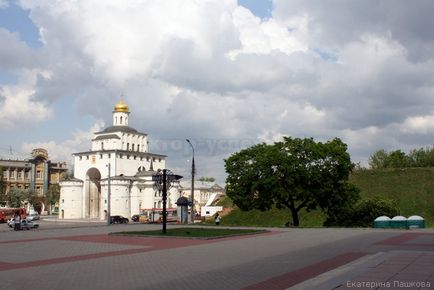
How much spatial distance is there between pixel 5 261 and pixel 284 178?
103 ft

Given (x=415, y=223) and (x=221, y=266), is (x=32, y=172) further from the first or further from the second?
(x=221, y=266)

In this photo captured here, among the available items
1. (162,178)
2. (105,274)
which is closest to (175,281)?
(105,274)

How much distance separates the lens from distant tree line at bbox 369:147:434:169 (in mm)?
95156

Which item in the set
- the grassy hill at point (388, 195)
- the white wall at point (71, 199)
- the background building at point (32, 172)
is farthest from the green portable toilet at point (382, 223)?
the background building at point (32, 172)

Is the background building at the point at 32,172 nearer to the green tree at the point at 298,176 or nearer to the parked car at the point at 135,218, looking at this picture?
the parked car at the point at 135,218

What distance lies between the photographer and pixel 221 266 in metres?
15.3

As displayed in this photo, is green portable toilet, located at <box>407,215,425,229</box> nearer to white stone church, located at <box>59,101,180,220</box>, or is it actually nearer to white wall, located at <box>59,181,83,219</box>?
white stone church, located at <box>59,101,180,220</box>

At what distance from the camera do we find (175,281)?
41.1 ft

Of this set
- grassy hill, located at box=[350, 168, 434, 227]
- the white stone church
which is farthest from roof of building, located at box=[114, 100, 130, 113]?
grassy hill, located at box=[350, 168, 434, 227]

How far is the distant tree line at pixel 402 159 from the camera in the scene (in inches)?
3746

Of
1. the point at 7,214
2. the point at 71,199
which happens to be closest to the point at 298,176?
the point at 7,214

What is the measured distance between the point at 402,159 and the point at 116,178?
55.7m

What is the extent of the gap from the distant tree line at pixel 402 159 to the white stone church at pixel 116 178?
4235 cm

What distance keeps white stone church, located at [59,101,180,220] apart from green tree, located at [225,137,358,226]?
44040 millimetres
